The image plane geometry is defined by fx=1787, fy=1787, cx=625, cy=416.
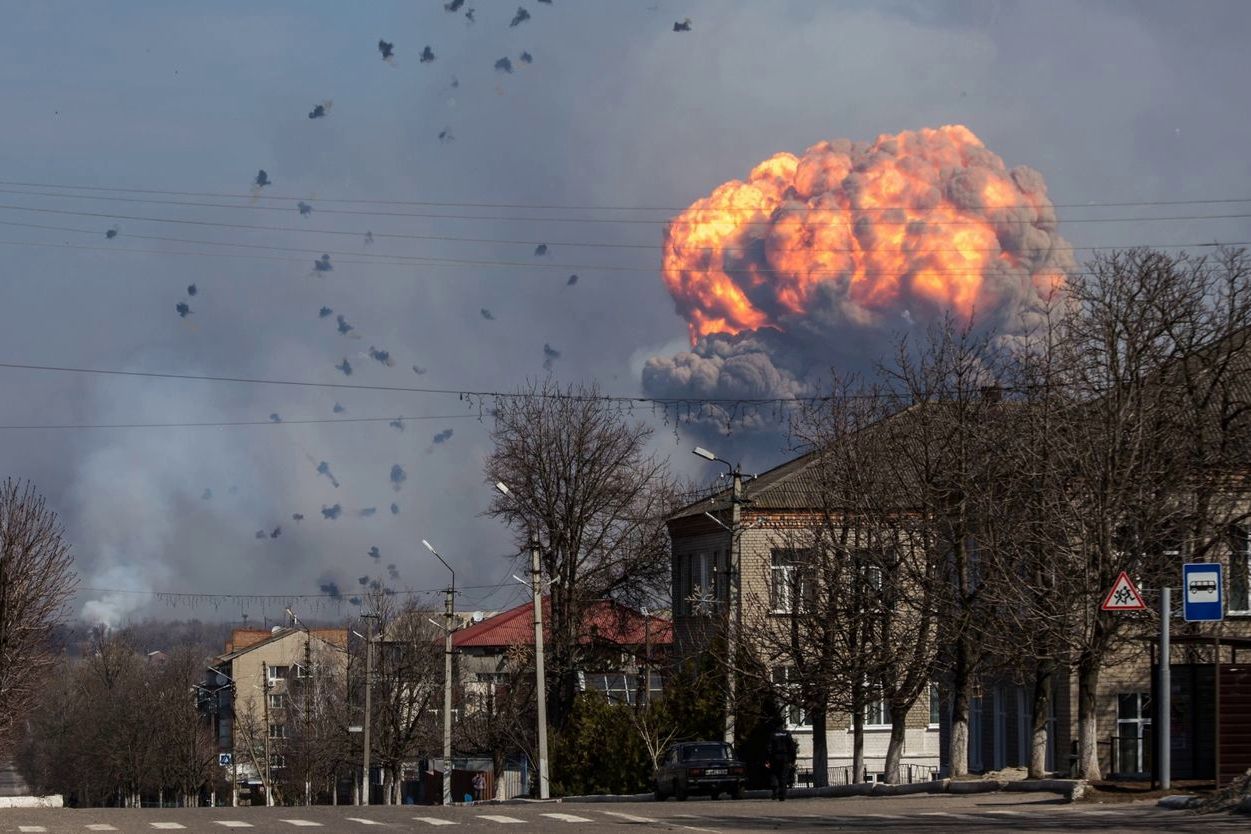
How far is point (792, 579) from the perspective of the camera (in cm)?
4803

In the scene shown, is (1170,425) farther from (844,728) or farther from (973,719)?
(844,728)

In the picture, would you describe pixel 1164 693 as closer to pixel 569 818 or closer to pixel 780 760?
pixel 569 818

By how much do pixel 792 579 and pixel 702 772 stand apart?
725 cm

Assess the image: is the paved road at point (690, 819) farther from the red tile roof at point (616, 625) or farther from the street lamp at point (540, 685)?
the red tile roof at point (616, 625)

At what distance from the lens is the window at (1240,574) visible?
42.3 m

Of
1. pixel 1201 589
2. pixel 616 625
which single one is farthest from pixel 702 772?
pixel 616 625

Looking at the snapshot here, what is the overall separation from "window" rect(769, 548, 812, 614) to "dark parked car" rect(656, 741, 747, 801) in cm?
488

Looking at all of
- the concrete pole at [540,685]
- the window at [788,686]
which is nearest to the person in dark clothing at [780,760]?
the window at [788,686]

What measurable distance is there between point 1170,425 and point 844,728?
2990 centimetres

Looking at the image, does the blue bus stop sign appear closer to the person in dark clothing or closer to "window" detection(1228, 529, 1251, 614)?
the person in dark clothing

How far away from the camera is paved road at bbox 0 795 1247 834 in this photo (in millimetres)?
22750

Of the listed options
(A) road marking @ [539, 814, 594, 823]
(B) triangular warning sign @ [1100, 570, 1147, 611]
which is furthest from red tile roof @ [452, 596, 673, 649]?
(B) triangular warning sign @ [1100, 570, 1147, 611]

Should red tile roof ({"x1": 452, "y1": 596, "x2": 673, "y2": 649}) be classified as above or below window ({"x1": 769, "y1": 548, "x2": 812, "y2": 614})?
below

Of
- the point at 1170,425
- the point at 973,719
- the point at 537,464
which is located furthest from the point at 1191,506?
the point at 537,464
